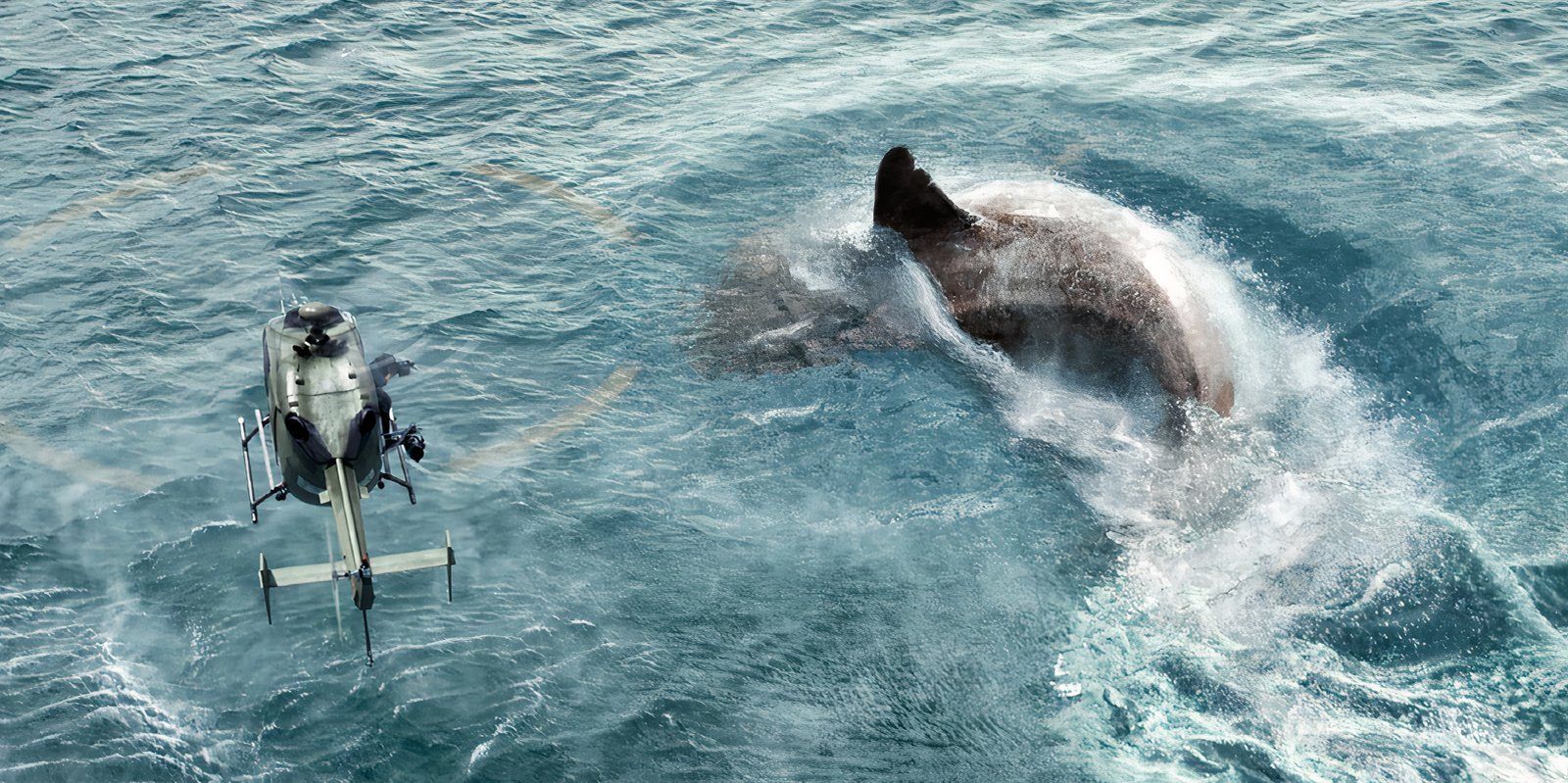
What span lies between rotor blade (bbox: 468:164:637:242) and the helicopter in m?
9.61

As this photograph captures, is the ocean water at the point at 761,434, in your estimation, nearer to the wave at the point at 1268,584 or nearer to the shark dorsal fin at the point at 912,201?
the wave at the point at 1268,584

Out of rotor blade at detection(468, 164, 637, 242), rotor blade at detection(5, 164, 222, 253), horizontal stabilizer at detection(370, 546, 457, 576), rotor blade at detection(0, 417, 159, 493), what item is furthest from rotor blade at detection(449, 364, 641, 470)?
rotor blade at detection(5, 164, 222, 253)

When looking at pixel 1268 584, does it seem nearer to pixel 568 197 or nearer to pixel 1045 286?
pixel 1045 286

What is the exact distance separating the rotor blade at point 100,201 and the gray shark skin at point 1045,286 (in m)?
11.7

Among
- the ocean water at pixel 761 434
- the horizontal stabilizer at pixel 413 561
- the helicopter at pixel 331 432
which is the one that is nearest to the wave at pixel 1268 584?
the ocean water at pixel 761 434

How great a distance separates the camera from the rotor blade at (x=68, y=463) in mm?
14055

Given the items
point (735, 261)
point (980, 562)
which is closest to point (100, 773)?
point (980, 562)

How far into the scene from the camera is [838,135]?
76.0ft

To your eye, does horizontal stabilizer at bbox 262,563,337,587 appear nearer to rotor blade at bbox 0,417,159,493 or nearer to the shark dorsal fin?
rotor blade at bbox 0,417,159,493

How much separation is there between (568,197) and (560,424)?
677 centimetres

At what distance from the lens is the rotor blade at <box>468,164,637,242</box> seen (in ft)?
65.7

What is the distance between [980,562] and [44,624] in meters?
9.26

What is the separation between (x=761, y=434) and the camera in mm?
15211

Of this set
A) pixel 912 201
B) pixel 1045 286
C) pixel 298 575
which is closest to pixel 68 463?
pixel 298 575
